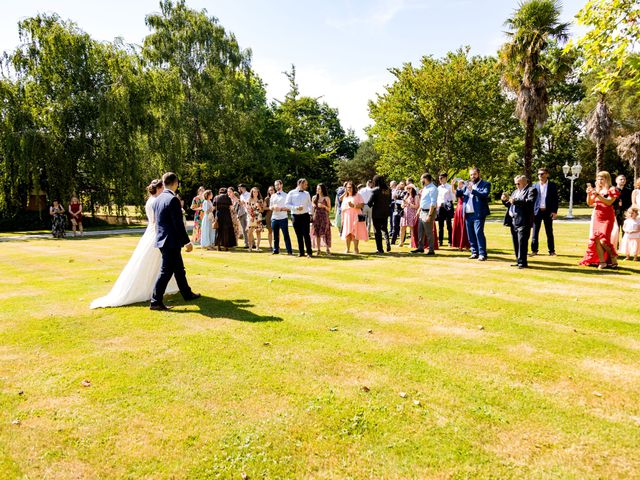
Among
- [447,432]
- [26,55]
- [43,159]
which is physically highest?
[26,55]

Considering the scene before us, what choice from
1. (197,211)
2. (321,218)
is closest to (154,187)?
(321,218)

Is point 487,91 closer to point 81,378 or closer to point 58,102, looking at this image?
point 58,102

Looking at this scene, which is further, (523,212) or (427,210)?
(427,210)

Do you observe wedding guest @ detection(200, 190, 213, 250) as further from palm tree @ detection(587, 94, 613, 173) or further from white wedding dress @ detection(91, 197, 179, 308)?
palm tree @ detection(587, 94, 613, 173)

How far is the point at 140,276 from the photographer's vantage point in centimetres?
764

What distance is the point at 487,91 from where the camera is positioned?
3525 cm

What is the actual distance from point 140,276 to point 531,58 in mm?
26540

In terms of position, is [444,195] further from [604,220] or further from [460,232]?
[604,220]

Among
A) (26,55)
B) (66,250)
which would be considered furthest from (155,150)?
(66,250)

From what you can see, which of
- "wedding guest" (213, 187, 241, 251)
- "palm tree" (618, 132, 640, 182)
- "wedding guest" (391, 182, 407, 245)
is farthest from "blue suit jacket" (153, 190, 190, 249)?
"palm tree" (618, 132, 640, 182)

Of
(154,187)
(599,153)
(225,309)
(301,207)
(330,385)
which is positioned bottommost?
(330,385)

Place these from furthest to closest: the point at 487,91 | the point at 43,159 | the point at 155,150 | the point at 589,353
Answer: the point at 487,91 → the point at 155,150 → the point at 43,159 → the point at 589,353

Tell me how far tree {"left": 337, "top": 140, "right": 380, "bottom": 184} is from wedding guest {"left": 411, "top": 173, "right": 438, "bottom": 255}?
156 feet

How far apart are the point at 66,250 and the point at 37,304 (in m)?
9.68
